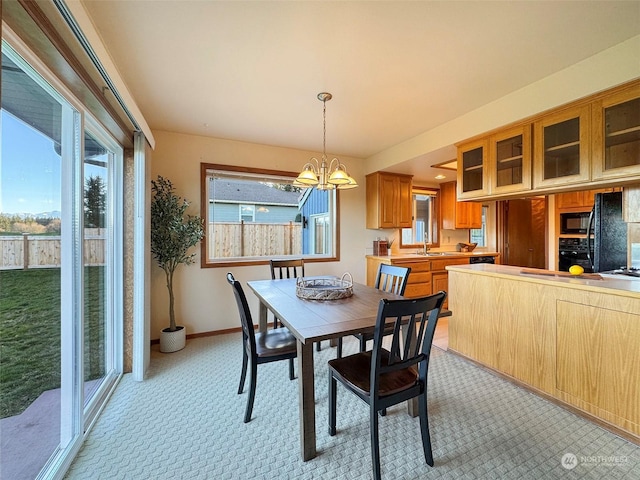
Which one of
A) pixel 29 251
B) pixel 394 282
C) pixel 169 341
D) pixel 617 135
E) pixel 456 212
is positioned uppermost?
pixel 617 135

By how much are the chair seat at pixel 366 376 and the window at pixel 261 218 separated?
7.76 ft

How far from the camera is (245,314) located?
1.87 m

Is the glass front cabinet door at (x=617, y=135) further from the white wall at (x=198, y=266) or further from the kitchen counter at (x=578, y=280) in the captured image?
the white wall at (x=198, y=266)

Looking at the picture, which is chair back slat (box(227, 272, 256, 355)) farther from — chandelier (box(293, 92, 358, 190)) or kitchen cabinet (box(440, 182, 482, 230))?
kitchen cabinet (box(440, 182, 482, 230))

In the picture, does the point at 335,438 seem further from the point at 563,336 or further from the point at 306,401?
the point at 563,336

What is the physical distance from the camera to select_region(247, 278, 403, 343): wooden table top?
1.45 m

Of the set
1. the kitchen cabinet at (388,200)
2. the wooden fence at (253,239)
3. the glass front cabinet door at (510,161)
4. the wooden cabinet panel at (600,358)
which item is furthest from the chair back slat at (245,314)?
the kitchen cabinet at (388,200)

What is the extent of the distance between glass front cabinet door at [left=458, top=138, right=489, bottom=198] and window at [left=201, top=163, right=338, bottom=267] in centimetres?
183

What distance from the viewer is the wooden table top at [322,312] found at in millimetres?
1453

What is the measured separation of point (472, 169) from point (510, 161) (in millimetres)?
382

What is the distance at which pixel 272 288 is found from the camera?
8.19 feet

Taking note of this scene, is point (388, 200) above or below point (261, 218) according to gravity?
above

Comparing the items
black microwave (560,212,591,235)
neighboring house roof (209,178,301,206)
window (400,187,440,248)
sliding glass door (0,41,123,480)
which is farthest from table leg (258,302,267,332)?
black microwave (560,212,591,235)

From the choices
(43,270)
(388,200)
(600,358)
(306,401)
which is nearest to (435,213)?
(388,200)
